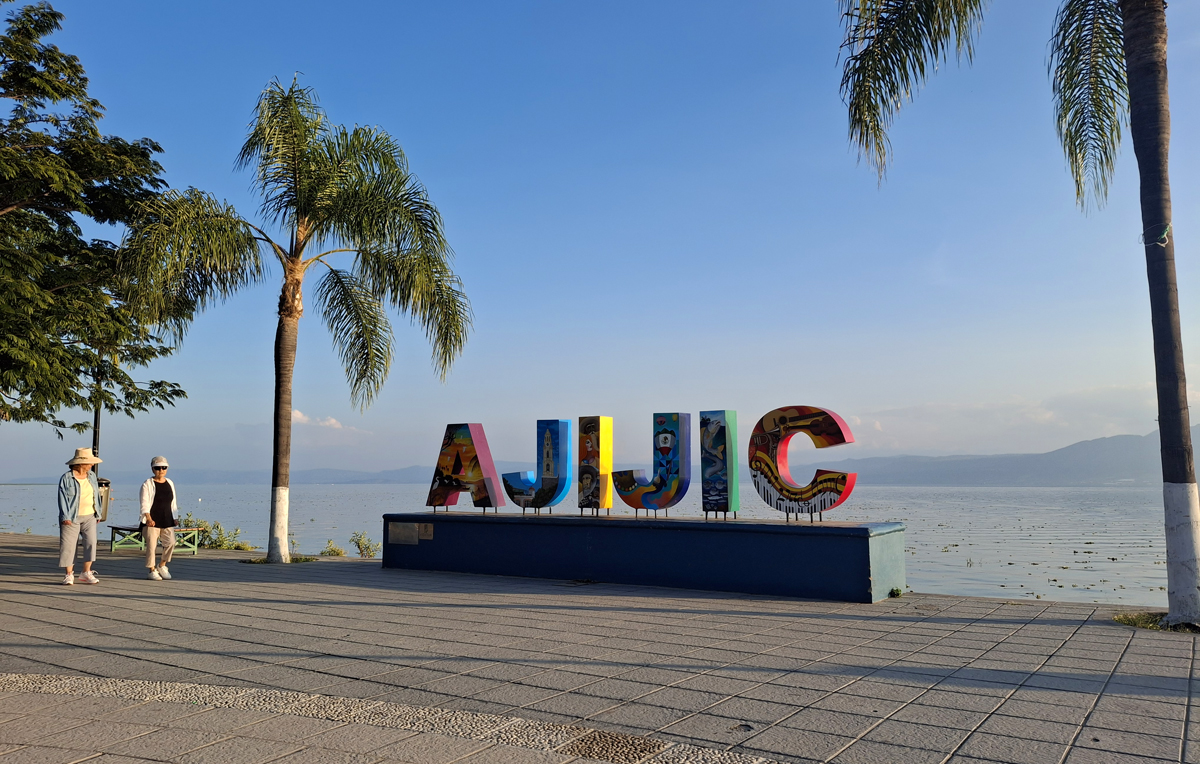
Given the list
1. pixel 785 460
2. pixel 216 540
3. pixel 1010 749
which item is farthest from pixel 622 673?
pixel 216 540

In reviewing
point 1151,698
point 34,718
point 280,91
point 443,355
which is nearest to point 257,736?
point 34,718

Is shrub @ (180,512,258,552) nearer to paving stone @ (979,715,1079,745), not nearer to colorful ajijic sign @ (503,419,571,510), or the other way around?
colorful ajijic sign @ (503,419,571,510)

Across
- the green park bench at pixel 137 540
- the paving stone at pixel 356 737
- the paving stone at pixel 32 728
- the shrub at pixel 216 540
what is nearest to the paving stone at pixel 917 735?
the paving stone at pixel 356 737

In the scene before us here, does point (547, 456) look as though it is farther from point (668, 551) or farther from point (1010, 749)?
point (1010, 749)

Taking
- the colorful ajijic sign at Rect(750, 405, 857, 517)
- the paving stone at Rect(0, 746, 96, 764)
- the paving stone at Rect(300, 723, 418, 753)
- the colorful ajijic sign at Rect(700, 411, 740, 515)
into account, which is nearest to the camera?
the paving stone at Rect(0, 746, 96, 764)

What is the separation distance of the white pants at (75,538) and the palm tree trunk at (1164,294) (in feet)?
43.8

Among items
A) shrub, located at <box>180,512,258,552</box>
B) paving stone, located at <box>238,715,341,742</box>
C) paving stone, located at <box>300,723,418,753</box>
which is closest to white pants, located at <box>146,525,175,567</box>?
shrub, located at <box>180,512,258,552</box>

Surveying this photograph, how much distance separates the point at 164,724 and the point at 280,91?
1333 centimetres

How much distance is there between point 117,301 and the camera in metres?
17.7

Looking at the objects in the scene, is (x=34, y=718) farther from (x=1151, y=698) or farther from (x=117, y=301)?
(x=117, y=301)

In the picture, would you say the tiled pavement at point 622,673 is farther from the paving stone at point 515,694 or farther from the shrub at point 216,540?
the shrub at point 216,540

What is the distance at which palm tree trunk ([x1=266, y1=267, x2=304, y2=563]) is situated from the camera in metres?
15.5

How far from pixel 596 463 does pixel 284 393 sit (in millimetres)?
Result: 6737

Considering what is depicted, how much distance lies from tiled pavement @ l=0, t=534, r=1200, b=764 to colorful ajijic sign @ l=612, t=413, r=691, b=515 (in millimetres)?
1794
